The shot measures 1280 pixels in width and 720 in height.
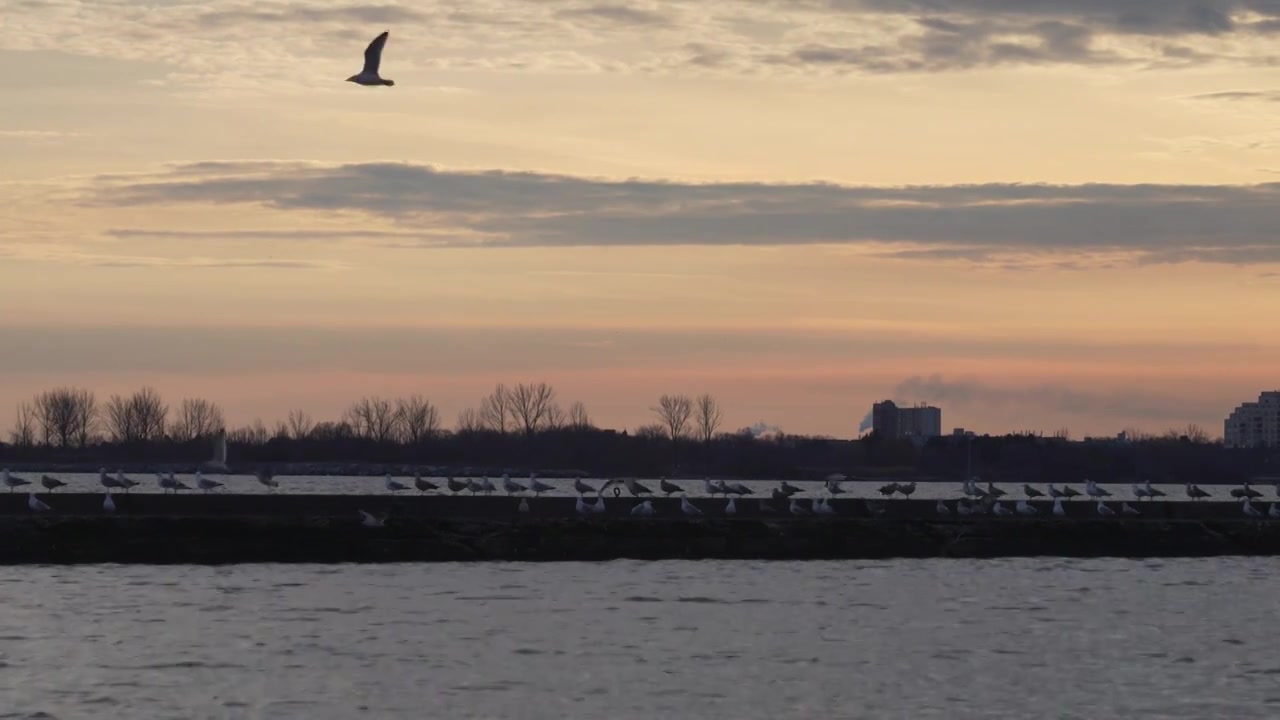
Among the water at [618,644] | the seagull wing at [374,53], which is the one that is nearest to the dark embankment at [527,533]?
the water at [618,644]

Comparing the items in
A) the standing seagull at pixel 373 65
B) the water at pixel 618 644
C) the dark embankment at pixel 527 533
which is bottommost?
the water at pixel 618 644

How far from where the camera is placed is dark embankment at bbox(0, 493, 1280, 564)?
153ft

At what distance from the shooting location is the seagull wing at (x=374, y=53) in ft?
106

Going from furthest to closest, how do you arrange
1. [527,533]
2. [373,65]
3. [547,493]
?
[547,493] → [527,533] → [373,65]

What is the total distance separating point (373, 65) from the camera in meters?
32.5

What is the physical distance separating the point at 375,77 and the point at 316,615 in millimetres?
9996

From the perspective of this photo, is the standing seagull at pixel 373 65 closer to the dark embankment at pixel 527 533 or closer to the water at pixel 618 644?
the water at pixel 618 644

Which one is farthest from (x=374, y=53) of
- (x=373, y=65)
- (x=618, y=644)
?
(x=618, y=644)

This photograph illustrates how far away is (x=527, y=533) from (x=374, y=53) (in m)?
19.5

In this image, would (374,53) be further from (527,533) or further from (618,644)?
(527,533)

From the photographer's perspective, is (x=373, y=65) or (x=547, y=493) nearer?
(x=373, y=65)

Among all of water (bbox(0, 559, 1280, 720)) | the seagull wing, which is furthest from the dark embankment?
the seagull wing

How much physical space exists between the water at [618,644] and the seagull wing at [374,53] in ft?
29.6

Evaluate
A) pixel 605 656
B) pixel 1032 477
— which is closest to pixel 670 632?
pixel 605 656
